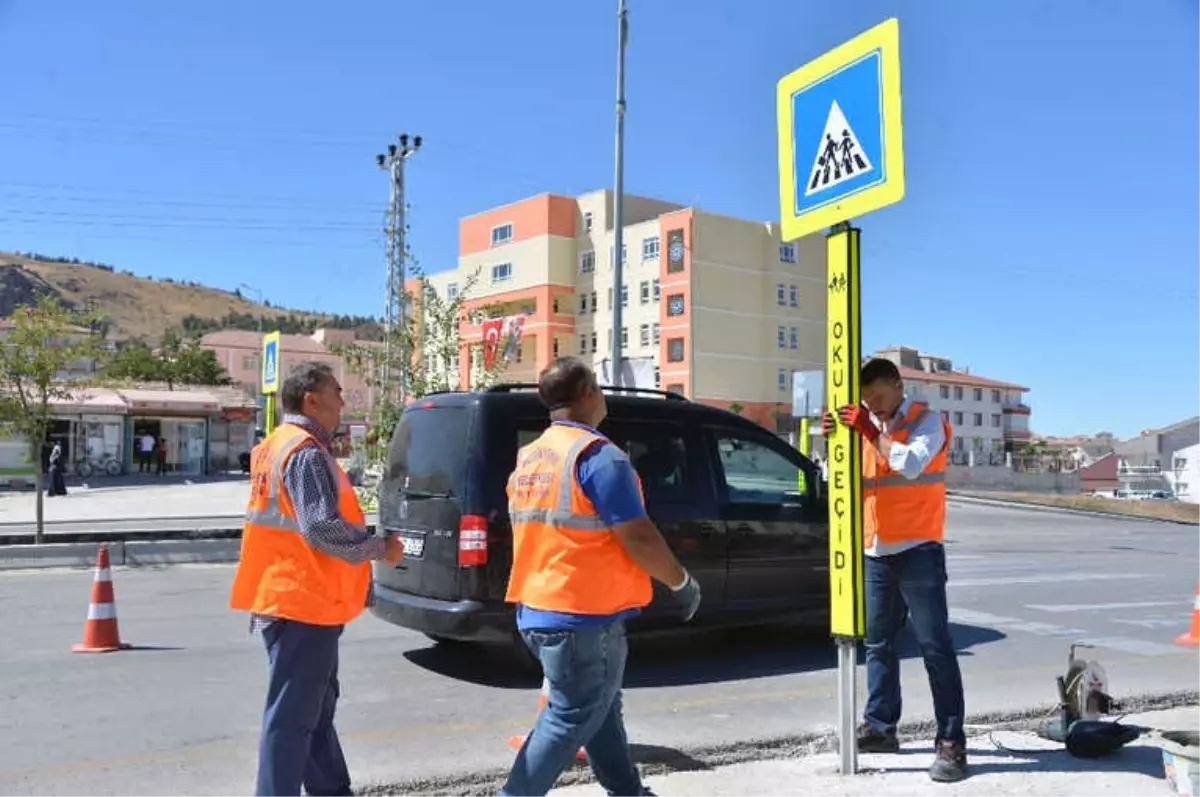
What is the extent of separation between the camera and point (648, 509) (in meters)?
7.36

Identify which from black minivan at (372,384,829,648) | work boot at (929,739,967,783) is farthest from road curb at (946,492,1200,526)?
work boot at (929,739,967,783)

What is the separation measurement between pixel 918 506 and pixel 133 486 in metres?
36.3

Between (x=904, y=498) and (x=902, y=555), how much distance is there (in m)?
0.27

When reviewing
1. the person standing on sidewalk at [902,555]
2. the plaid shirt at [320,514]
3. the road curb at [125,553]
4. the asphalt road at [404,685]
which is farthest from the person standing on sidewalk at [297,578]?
the road curb at [125,553]

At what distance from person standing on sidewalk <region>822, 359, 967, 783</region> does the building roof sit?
95540 millimetres

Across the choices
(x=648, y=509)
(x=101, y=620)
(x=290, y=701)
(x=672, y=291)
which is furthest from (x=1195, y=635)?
(x=672, y=291)

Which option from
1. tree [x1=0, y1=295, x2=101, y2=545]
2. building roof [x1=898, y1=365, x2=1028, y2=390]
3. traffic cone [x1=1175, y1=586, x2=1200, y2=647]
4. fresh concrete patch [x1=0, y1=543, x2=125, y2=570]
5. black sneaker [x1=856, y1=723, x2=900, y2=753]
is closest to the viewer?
black sneaker [x1=856, y1=723, x2=900, y2=753]

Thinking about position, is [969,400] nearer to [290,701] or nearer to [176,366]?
[176,366]

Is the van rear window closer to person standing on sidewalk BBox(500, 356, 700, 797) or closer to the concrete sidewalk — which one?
the concrete sidewalk

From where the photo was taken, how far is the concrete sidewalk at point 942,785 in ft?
15.3

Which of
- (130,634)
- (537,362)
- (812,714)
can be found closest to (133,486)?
(130,634)

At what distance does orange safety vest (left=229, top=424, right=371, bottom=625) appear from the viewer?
3.77 meters

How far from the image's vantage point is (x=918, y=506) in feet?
16.6

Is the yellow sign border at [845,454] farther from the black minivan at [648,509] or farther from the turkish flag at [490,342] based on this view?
the turkish flag at [490,342]
